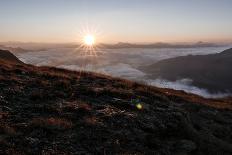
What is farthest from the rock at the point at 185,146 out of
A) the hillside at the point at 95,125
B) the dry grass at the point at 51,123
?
the dry grass at the point at 51,123

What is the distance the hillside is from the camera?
11164 millimetres

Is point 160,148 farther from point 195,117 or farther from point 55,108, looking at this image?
point 195,117

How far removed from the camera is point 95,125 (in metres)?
13.2

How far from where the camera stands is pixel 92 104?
1719 cm

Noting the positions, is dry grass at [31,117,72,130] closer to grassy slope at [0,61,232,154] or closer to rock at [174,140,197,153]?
grassy slope at [0,61,232,154]

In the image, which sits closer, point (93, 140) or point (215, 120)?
point (93, 140)

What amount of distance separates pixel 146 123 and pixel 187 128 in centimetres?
228

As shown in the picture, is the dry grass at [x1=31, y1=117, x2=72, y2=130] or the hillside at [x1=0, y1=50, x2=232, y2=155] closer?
the hillside at [x1=0, y1=50, x2=232, y2=155]

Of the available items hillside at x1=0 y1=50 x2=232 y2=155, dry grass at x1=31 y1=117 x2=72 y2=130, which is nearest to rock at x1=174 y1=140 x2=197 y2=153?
hillside at x1=0 y1=50 x2=232 y2=155

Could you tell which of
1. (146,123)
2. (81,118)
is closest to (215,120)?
(146,123)

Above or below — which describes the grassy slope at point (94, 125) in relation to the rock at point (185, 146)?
above

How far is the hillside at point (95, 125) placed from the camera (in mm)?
11164

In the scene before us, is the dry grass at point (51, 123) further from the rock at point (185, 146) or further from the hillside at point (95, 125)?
the rock at point (185, 146)

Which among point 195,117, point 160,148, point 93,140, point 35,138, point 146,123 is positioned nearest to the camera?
point 35,138
